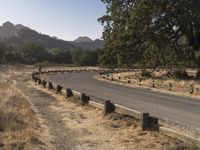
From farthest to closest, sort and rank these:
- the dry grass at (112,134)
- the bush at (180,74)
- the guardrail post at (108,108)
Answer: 1. the bush at (180,74)
2. the guardrail post at (108,108)
3. the dry grass at (112,134)

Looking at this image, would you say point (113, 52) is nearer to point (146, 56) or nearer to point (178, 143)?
point (146, 56)

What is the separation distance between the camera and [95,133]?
1333cm

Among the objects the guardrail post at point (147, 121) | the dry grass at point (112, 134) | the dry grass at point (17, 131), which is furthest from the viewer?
the guardrail post at point (147, 121)

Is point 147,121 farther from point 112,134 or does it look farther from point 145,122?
point 112,134

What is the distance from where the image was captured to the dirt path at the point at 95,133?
1124 cm

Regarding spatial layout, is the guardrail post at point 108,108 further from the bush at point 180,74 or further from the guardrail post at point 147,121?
the bush at point 180,74

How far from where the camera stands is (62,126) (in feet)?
48.3

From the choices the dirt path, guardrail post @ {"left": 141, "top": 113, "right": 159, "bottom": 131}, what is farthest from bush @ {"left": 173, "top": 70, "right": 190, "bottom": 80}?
guardrail post @ {"left": 141, "top": 113, "right": 159, "bottom": 131}

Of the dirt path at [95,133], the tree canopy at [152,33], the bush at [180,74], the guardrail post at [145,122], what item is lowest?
the dirt path at [95,133]

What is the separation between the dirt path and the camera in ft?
36.9

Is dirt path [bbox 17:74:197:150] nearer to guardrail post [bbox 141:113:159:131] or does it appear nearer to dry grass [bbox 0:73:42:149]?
guardrail post [bbox 141:113:159:131]

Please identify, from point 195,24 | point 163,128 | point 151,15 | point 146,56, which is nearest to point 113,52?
point 146,56

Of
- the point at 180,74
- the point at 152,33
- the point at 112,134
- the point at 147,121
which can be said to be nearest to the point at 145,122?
the point at 147,121

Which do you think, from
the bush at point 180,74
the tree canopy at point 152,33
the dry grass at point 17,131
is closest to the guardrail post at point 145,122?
the dry grass at point 17,131
